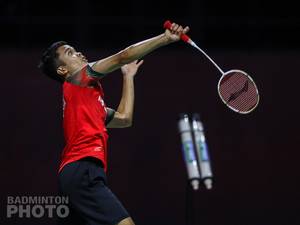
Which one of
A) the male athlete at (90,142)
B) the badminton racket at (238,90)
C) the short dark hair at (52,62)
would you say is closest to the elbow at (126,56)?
the male athlete at (90,142)

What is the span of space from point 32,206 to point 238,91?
3354 mm

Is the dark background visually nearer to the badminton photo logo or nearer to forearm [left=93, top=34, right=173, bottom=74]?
the badminton photo logo

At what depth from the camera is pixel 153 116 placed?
7.99m

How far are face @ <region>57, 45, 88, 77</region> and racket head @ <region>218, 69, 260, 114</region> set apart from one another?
863mm

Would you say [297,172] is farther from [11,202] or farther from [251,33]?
[11,202]

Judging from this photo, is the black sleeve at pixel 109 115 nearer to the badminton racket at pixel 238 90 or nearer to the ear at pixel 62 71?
the ear at pixel 62 71

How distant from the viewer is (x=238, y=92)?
5.02m

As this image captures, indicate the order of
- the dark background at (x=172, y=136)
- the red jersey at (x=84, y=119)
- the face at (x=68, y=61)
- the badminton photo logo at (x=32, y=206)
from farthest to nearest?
the dark background at (x=172, y=136), the badminton photo logo at (x=32, y=206), the face at (x=68, y=61), the red jersey at (x=84, y=119)

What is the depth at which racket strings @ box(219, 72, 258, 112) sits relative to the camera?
4.99 metres

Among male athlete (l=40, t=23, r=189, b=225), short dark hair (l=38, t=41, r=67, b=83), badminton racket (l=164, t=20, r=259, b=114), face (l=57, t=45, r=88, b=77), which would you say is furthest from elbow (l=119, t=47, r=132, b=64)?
badminton racket (l=164, t=20, r=259, b=114)

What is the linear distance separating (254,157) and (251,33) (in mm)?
1272

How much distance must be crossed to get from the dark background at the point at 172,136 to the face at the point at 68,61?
3093 mm

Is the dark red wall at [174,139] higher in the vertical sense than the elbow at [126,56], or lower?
higher

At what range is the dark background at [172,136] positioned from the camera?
7.90m
